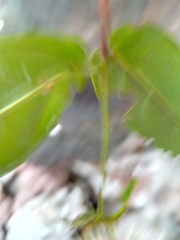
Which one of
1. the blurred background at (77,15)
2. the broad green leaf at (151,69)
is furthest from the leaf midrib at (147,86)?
the blurred background at (77,15)

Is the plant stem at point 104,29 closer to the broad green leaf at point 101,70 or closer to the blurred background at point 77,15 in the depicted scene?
the broad green leaf at point 101,70

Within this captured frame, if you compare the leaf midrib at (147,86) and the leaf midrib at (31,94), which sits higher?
the leaf midrib at (147,86)

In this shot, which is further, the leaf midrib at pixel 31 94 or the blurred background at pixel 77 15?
the blurred background at pixel 77 15

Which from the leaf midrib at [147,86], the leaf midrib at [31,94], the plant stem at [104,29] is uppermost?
the plant stem at [104,29]

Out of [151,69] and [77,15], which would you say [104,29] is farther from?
[77,15]

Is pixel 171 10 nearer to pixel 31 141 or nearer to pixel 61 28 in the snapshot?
pixel 61 28

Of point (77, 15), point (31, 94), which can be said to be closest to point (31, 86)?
point (31, 94)

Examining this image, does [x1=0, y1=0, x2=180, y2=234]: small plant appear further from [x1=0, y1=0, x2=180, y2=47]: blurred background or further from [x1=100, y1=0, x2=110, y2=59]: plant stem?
[x1=0, y1=0, x2=180, y2=47]: blurred background
